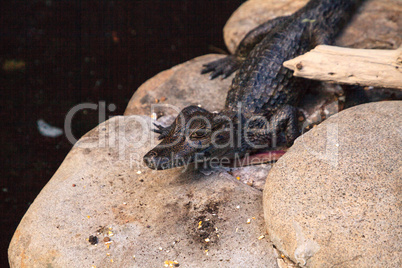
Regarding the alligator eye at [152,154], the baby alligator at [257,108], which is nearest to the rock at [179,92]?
the baby alligator at [257,108]

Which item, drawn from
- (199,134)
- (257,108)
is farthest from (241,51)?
(199,134)

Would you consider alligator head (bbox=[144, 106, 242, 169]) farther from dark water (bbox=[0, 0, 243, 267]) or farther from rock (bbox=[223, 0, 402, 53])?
rock (bbox=[223, 0, 402, 53])

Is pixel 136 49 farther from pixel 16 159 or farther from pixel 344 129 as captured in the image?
pixel 344 129

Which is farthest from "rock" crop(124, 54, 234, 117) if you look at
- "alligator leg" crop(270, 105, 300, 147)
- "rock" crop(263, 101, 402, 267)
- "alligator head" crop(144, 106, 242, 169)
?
"rock" crop(263, 101, 402, 267)

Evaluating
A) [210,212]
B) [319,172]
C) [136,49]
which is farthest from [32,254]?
[136,49]

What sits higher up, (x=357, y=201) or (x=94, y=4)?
(x=94, y=4)
